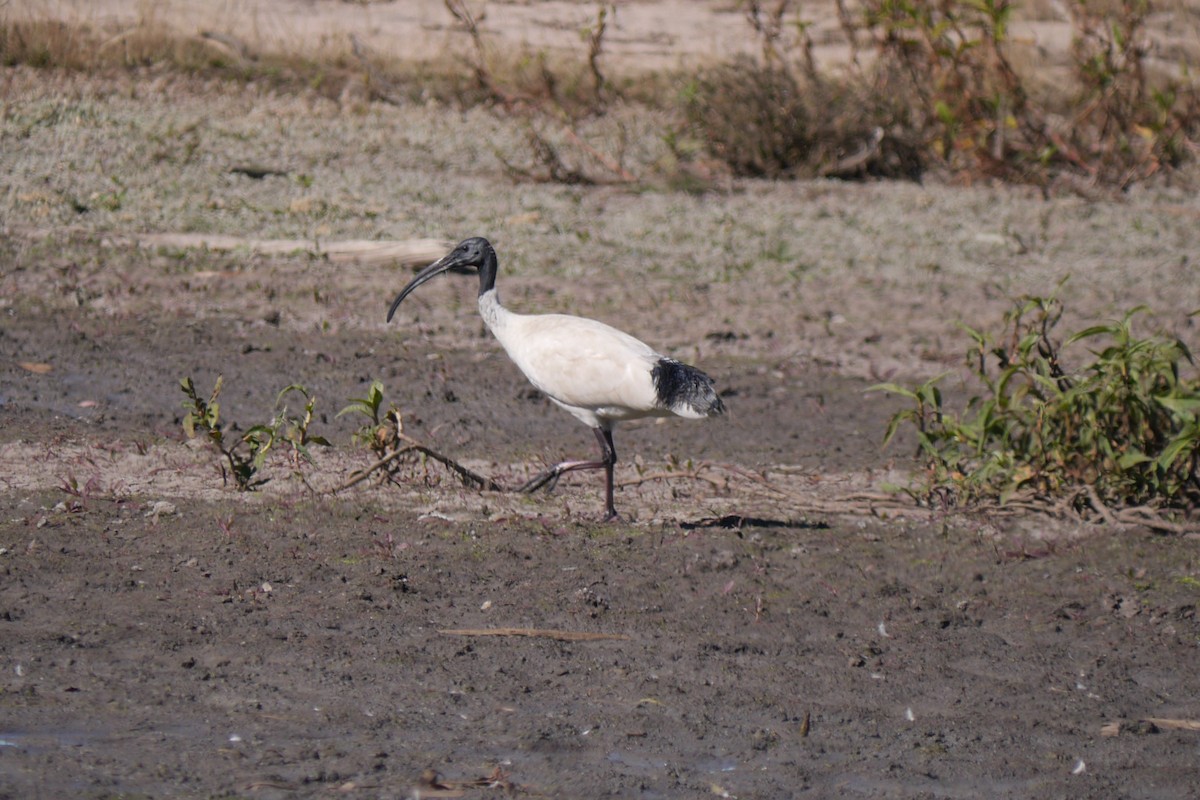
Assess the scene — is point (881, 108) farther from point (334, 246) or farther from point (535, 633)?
point (535, 633)

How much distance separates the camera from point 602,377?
5.86 metres

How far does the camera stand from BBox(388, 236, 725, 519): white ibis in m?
5.71

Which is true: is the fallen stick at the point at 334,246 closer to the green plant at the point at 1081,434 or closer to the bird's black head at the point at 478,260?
the bird's black head at the point at 478,260

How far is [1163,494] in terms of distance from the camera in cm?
596

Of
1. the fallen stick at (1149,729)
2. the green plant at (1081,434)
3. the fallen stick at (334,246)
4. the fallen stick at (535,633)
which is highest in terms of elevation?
the green plant at (1081,434)

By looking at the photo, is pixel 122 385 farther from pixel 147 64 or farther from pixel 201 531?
pixel 147 64

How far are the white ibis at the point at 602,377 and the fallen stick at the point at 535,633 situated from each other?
1124mm

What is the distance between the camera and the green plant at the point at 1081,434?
5.82 m

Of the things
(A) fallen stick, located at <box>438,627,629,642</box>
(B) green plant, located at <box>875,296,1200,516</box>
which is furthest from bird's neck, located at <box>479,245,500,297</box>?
(A) fallen stick, located at <box>438,627,629,642</box>

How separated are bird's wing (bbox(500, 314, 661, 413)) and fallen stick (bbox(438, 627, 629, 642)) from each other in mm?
1173

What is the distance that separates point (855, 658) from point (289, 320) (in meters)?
4.89

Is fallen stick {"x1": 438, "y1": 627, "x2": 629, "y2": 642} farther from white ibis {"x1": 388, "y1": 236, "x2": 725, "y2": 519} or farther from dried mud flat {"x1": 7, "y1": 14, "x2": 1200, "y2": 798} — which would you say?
white ibis {"x1": 388, "y1": 236, "x2": 725, "y2": 519}

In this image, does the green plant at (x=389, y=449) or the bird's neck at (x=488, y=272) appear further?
the bird's neck at (x=488, y=272)

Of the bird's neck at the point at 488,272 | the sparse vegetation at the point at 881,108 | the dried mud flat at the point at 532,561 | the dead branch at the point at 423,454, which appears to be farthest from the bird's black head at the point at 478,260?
the sparse vegetation at the point at 881,108
